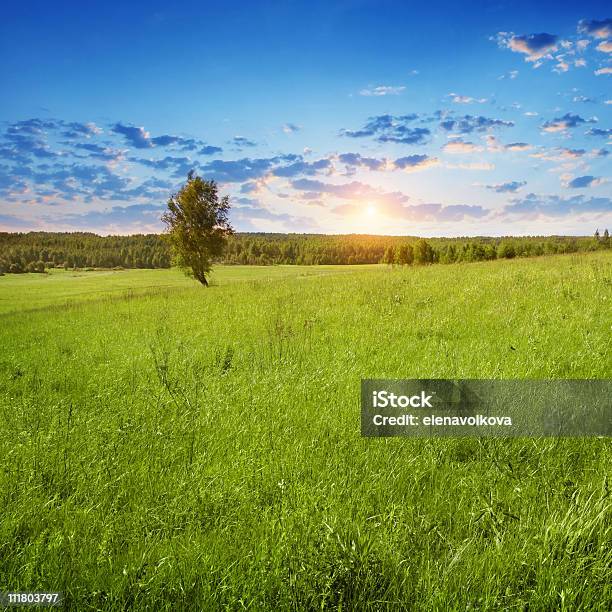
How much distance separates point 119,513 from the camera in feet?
9.69

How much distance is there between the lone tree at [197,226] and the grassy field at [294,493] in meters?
29.1

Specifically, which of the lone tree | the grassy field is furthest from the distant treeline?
the grassy field

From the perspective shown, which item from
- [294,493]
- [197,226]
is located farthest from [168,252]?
[294,493]

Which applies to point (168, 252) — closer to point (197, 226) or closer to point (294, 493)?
point (197, 226)

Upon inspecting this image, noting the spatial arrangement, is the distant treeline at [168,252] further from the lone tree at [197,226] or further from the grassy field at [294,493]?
the grassy field at [294,493]

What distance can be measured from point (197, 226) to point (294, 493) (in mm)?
34158

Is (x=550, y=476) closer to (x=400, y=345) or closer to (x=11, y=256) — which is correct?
(x=400, y=345)

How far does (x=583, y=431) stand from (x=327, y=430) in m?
2.44

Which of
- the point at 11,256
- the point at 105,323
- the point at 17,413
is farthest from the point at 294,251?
the point at 17,413

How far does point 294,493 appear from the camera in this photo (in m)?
2.97

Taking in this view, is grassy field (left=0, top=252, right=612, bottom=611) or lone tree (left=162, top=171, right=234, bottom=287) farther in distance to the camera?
lone tree (left=162, top=171, right=234, bottom=287)

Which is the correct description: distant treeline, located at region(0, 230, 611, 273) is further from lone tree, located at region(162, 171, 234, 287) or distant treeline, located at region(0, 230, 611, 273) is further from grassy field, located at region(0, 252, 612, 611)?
grassy field, located at region(0, 252, 612, 611)

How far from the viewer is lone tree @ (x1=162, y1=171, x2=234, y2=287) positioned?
1348 inches

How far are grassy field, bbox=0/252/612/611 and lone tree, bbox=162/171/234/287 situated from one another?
2906 cm
